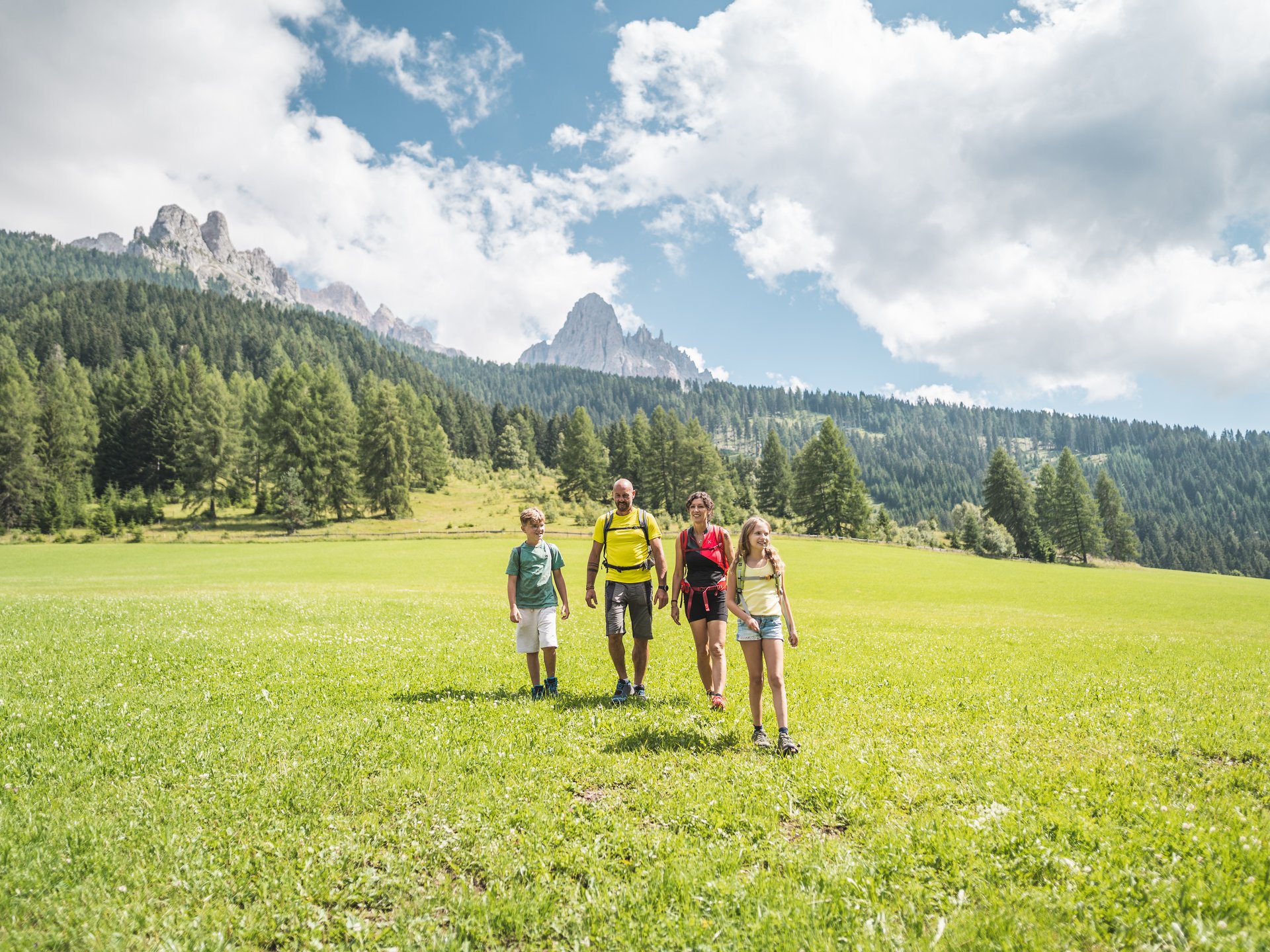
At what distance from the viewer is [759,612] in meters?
8.54

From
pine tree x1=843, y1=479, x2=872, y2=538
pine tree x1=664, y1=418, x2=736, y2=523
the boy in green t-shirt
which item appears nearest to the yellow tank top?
the boy in green t-shirt

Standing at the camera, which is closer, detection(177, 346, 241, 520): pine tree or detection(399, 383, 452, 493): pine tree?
detection(177, 346, 241, 520): pine tree

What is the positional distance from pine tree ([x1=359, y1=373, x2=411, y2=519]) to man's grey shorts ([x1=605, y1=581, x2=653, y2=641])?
3079 inches

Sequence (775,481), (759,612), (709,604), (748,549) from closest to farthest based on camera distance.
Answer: (759,612), (748,549), (709,604), (775,481)

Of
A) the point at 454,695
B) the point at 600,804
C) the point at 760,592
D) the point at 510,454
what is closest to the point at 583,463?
the point at 510,454

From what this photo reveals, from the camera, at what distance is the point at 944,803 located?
6.48 metres

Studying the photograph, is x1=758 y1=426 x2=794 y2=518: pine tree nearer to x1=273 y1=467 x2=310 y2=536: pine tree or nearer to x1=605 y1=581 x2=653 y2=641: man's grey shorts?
x1=273 y1=467 x2=310 y2=536: pine tree

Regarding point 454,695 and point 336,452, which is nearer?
point 454,695

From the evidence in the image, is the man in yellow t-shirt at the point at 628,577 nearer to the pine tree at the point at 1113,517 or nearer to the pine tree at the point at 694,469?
the pine tree at the point at 694,469

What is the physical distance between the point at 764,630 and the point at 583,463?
9594 centimetres

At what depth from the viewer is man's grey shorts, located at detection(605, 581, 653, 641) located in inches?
410

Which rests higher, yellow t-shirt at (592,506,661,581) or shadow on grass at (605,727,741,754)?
yellow t-shirt at (592,506,661,581)

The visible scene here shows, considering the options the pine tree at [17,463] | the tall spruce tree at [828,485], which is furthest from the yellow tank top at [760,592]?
the pine tree at [17,463]

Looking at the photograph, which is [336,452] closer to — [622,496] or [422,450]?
[422,450]
